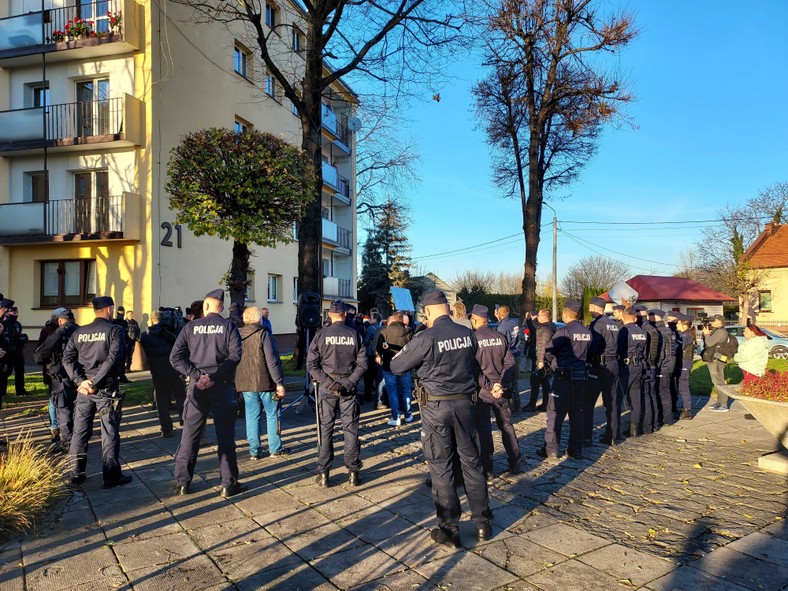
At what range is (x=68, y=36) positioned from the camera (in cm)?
1734

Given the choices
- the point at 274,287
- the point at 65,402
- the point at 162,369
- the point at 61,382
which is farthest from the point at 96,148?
the point at 65,402

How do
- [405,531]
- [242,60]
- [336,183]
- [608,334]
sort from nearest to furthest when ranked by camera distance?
1. [405,531]
2. [608,334]
3. [242,60]
4. [336,183]

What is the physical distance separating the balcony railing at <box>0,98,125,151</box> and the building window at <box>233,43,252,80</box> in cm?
605

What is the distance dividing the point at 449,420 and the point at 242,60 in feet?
72.3

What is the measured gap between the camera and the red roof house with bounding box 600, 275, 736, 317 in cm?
4172

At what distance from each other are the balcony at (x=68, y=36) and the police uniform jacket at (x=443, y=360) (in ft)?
54.3

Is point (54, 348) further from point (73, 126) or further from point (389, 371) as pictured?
point (73, 126)

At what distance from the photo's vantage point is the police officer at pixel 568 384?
682 centimetres

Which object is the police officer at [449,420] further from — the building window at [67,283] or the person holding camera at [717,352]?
the building window at [67,283]

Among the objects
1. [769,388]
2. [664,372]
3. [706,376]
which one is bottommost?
[706,376]

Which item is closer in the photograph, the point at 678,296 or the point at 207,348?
the point at 207,348

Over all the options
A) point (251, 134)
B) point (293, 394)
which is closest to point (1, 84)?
point (251, 134)

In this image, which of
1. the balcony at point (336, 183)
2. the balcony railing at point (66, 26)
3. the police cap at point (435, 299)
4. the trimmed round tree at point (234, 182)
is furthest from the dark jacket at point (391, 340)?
the balcony at point (336, 183)

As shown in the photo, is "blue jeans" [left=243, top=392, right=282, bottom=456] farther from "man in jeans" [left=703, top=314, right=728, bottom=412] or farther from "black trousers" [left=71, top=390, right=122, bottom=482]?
"man in jeans" [left=703, top=314, right=728, bottom=412]
